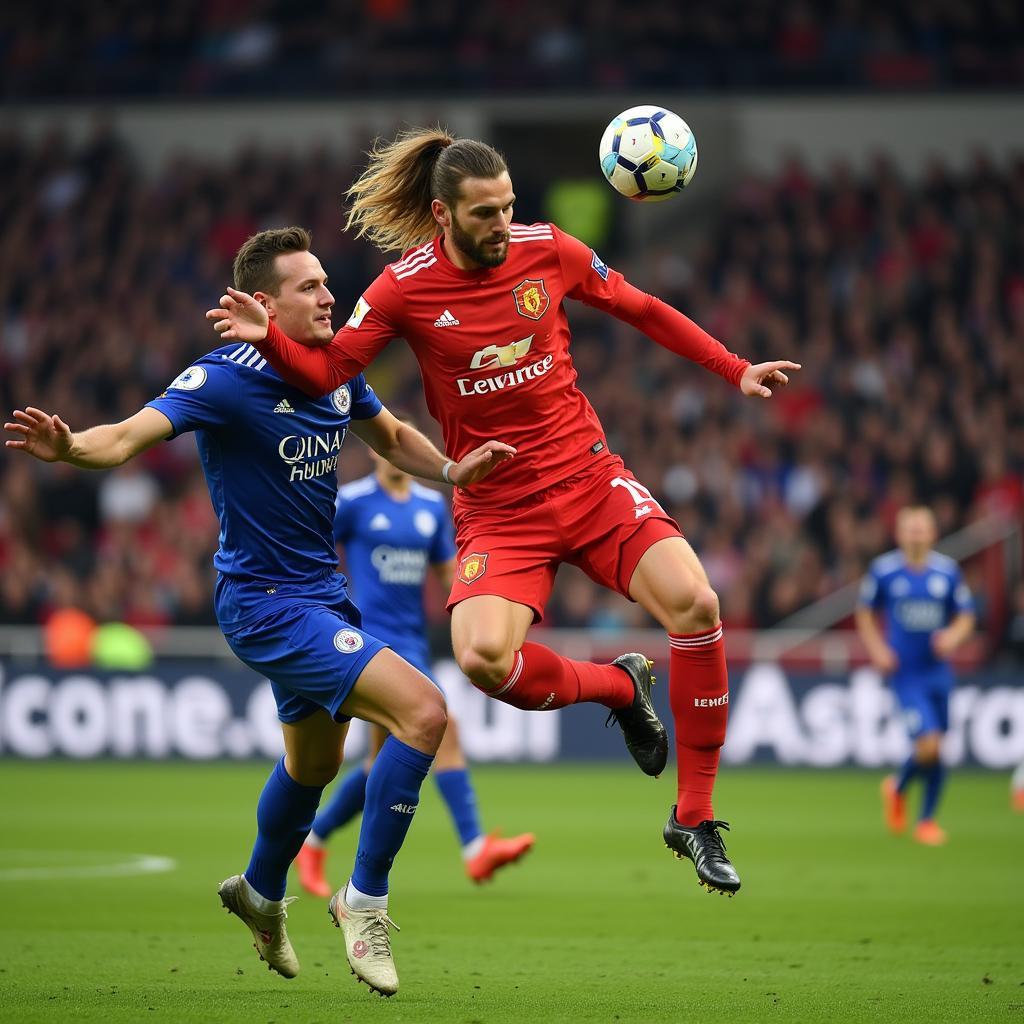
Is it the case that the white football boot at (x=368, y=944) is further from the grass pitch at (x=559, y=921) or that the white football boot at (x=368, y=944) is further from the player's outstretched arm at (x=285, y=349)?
the player's outstretched arm at (x=285, y=349)

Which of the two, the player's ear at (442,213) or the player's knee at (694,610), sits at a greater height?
the player's ear at (442,213)

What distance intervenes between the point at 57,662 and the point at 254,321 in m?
13.6

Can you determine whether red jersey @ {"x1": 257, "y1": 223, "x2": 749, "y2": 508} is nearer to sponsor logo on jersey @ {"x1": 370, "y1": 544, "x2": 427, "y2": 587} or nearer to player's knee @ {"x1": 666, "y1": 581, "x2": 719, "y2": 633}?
player's knee @ {"x1": 666, "y1": 581, "x2": 719, "y2": 633}

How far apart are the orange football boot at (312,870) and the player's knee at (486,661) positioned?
3582 mm

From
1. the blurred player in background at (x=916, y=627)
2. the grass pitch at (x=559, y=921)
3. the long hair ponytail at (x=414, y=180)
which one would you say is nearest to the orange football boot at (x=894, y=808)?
the blurred player in background at (x=916, y=627)

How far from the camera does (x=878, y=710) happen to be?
17.4m

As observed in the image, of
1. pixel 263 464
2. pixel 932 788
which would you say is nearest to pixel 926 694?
pixel 932 788

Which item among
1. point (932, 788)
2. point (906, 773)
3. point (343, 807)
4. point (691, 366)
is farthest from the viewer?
point (691, 366)

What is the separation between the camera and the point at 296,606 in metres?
6.50

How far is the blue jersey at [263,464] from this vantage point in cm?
645

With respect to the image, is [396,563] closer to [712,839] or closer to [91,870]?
[91,870]

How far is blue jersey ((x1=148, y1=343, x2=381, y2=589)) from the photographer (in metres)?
6.45

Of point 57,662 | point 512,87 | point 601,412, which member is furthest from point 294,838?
point 512,87

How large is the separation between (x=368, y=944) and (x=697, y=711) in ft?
5.17
